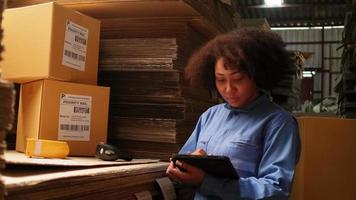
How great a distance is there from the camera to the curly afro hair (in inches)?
62.5

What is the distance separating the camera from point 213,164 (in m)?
1.42

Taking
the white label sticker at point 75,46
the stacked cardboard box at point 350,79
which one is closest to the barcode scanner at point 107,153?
the white label sticker at point 75,46

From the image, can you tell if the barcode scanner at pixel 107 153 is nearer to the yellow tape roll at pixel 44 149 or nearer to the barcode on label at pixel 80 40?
the yellow tape roll at pixel 44 149

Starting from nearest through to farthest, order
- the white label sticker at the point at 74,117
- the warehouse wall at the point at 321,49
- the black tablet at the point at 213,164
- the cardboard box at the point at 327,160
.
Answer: the black tablet at the point at 213,164 → the white label sticker at the point at 74,117 → the cardboard box at the point at 327,160 → the warehouse wall at the point at 321,49

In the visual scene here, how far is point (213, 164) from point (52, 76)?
0.71 m

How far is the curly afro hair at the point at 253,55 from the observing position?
159 centimetres

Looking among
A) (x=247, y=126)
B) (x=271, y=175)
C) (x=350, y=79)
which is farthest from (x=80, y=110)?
(x=350, y=79)

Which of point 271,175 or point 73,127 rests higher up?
point 73,127

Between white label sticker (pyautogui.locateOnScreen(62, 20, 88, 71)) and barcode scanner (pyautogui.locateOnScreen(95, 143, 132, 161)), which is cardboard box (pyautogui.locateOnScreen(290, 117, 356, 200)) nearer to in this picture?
barcode scanner (pyautogui.locateOnScreen(95, 143, 132, 161))

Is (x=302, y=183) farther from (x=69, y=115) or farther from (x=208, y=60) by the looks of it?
(x=69, y=115)

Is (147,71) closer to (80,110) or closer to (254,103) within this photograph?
(80,110)

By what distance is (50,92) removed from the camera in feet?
5.49

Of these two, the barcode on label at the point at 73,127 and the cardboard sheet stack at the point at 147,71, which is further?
the cardboard sheet stack at the point at 147,71

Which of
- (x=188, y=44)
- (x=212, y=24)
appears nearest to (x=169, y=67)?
(x=188, y=44)
